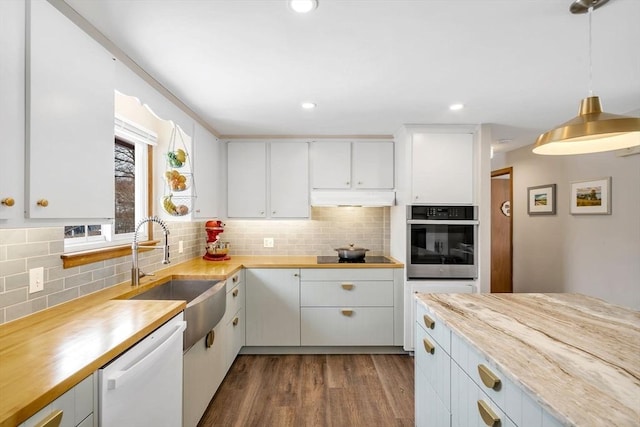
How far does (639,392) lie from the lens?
0.81 meters

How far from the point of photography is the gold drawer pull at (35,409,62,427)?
0.79m

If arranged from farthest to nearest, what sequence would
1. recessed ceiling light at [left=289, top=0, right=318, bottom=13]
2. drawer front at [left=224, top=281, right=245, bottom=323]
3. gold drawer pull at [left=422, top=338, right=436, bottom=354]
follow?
drawer front at [left=224, top=281, right=245, bottom=323]
gold drawer pull at [left=422, top=338, right=436, bottom=354]
recessed ceiling light at [left=289, top=0, right=318, bottom=13]

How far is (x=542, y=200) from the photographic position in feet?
12.6

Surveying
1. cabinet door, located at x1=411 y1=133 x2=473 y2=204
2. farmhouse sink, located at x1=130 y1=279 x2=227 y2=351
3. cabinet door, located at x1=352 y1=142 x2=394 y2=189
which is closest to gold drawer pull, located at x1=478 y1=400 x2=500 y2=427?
farmhouse sink, located at x1=130 y1=279 x2=227 y2=351

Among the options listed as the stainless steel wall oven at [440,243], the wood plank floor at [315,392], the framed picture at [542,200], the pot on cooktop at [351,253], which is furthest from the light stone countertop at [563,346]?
the framed picture at [542,200]

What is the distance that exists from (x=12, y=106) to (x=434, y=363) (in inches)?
78.7

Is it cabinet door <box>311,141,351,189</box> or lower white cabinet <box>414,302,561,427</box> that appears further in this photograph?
cabinet door <box>311,141,351,189</box>

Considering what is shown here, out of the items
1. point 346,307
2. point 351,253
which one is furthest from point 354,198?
point 346,307

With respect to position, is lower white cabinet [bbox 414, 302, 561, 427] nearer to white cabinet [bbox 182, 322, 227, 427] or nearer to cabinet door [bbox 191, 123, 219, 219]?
white cabinet [bbox 182, 322, 227, 427]

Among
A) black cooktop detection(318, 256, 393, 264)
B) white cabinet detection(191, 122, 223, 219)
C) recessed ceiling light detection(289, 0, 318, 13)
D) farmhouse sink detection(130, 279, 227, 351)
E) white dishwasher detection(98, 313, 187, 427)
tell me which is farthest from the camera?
black cooktop detection(318, 256, 393, 264)

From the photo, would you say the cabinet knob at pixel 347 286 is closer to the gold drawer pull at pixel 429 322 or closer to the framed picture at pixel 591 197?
the gold drawer pull at pixel 429 322

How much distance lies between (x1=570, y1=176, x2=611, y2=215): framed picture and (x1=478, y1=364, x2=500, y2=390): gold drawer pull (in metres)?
2.91

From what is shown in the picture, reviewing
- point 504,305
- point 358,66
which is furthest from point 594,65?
point 504,305

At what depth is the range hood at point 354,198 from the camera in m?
3.30
